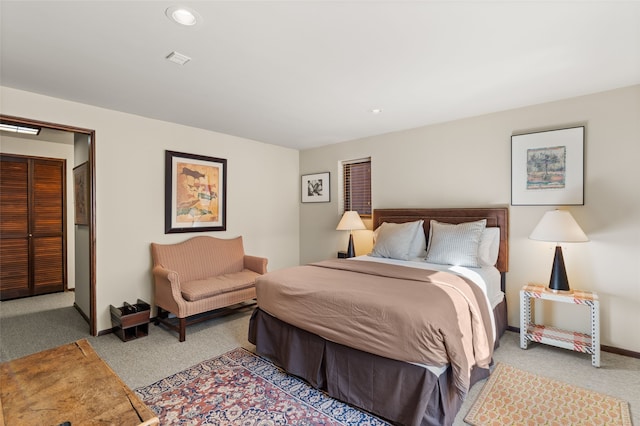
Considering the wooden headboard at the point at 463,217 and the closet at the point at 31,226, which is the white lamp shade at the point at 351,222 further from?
the closet at the point at 31,226

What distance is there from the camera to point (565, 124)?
3.03 m

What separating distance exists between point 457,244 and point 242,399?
7.99ft

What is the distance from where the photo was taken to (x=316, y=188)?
5.22 meters

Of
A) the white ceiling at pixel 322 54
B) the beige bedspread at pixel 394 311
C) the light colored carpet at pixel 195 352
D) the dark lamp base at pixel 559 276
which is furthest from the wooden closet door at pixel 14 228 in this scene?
the dark lamp base at pixel 559 276

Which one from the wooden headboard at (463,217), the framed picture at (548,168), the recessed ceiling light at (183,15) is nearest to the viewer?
the recessed ceiling light at (183,15)

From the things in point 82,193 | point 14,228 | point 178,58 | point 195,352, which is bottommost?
point 195,352

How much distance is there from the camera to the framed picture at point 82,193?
3.46 m

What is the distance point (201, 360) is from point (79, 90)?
8.98 feet

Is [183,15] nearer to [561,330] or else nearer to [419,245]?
[419,245]

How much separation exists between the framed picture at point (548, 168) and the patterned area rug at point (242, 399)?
2711 mm

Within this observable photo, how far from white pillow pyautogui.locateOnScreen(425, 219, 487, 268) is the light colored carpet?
0.91m

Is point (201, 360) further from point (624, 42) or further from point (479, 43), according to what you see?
point (624, 42)

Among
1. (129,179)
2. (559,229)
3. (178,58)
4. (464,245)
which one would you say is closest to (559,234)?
(559,229)

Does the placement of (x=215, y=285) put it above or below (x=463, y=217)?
below
